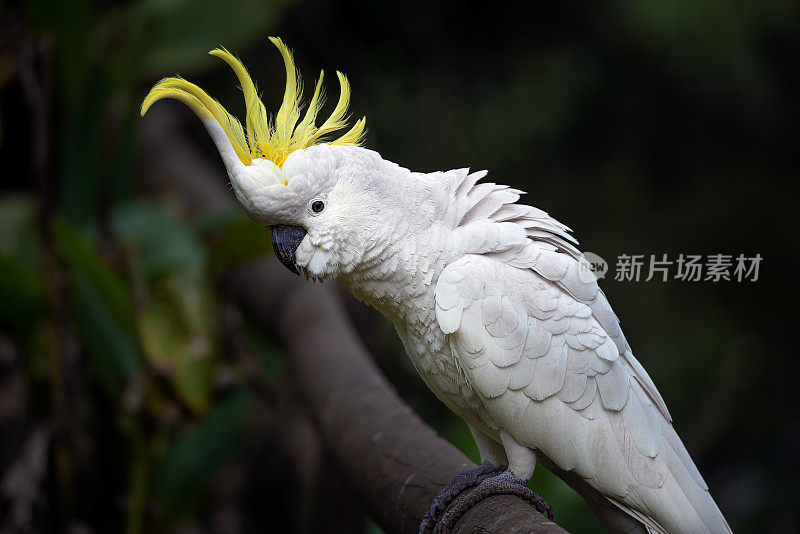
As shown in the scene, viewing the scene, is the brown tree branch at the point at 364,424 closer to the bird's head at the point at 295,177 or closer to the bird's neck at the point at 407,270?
the bird's neck at the point at 407,270

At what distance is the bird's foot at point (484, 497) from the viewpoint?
1.19 metres

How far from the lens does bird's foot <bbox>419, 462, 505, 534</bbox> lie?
4.10 ft

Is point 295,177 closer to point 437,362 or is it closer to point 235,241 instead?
point 437,362

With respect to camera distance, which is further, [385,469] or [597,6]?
[597,6]

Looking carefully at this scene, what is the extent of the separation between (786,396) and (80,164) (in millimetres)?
3083

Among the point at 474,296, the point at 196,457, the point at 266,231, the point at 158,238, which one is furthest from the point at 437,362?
the point at 158,238

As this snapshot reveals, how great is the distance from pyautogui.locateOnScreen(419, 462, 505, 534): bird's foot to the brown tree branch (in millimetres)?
42

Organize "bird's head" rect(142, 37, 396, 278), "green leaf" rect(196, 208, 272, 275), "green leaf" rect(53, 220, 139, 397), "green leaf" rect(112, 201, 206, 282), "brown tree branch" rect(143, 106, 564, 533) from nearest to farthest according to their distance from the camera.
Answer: "bird's head" rect(142, 37, 396, 278) < "brown tree branch" rect(143, 106, 564, 533) < "green leaf" rect(53, 220, 139, 397) < "green leaf" rect(196, 208, 272, 275) < "green leaf" rect(112, 201, 206, 282)

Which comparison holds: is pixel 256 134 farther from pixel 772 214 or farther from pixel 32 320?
pixel 772 214

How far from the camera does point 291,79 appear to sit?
4.08 ft

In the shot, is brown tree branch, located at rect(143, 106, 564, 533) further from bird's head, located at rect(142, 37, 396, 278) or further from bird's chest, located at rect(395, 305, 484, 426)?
bird's head, located at rect(142, 37, 396, 278)

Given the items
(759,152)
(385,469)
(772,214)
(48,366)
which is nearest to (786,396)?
(772,214)

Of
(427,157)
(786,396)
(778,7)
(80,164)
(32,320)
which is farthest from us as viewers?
(427,157)

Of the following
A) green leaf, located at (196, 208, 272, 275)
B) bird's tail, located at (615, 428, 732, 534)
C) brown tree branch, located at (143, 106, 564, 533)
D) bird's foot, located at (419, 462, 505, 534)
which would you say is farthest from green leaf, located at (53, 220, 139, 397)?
bird's tail, located at (615, 428, 732, 534)
